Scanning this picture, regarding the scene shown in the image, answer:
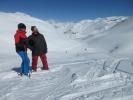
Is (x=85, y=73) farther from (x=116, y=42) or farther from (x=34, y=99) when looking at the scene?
(x=116, y=42)

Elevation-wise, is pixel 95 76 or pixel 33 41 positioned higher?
pixel 33 41

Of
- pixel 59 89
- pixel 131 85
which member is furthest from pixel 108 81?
pixel 59 89

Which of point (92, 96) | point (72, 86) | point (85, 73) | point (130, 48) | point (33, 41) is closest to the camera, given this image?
point (92, 96)

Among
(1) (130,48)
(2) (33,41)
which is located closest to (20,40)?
(2) (33,41)

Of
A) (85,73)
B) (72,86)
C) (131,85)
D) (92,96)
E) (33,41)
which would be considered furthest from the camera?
(33,41)

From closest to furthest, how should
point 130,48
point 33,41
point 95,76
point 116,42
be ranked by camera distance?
point 95,76 → point 33,41 → point 130,48 → point 116,42

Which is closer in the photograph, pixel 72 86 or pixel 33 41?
pixel 72 86

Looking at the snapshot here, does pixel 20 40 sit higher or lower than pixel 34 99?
higher

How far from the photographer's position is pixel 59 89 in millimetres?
7363

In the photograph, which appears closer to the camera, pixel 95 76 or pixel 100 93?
pixel 100 93

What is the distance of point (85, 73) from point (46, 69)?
6.56ft

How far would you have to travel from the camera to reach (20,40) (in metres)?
9.45

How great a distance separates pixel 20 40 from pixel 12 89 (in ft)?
7.26

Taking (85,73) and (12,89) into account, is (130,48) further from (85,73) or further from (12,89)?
(12,89)
